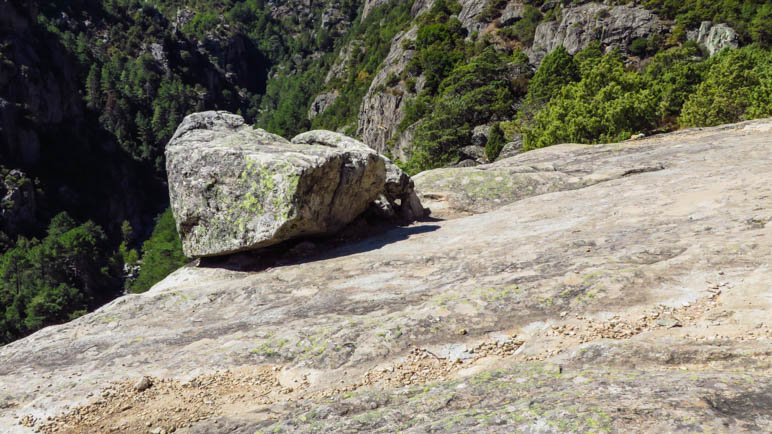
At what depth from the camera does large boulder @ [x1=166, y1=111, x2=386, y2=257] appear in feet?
45.7

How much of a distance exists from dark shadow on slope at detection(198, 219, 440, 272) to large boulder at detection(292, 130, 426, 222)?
1.55 metres

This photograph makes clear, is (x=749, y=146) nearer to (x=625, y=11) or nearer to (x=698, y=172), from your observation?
(x=698, y=172)

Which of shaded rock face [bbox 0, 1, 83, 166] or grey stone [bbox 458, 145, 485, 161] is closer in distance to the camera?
grey stone [bbox 458, 145, 485, 161]

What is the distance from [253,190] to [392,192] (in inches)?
261

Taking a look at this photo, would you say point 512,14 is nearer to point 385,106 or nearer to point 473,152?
point 385,106

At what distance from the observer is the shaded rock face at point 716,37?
268 ft

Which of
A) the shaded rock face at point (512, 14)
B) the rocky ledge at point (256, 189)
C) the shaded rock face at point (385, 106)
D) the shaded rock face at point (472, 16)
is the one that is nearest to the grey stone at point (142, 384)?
the rocky ledge at point (256, 189)

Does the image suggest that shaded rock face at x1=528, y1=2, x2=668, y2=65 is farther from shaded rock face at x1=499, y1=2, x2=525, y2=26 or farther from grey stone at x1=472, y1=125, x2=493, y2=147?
grey stone at x1=472, y1=125, x2=493, y2=147

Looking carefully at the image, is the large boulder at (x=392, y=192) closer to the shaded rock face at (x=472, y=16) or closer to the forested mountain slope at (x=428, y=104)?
the forested mountain slope at (x=428, y=104)

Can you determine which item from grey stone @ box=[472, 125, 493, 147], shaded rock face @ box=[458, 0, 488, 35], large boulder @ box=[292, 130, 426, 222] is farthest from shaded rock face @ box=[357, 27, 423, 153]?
large boulder @ box=[292, 130, 426, 222]

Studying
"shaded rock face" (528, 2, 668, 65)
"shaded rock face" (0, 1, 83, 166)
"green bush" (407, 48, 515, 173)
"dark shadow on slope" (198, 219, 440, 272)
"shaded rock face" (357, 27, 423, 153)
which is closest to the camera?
"dark shadow on slope" (198, 219, 440, 272)

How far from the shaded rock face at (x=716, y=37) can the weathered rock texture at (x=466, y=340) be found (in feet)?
289

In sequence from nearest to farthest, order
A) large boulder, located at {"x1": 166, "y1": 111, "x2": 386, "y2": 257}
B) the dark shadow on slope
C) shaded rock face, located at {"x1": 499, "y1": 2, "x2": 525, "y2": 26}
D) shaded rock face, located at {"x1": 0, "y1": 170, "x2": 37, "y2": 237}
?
large boulder, located at {"x1": 166, "y1": 111, "x2": 386, "y2": 257} < the dark shadow on slope < shaded rock face, located at {"x1": 499, "y1": 2, "x2": 525, "y2": 26} < shaded rock face, located at {"x1": 0, "y1": 170, "x2": 37, "y2": 237}

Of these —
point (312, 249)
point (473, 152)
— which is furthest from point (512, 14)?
point (312, 249)
